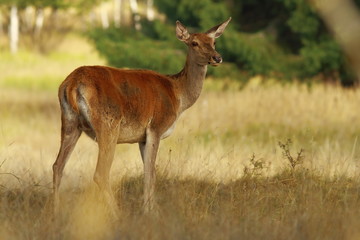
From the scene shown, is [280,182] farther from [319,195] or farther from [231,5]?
[231,5]

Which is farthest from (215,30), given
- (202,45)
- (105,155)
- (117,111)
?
(105,155)

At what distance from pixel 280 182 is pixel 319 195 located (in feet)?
3.24

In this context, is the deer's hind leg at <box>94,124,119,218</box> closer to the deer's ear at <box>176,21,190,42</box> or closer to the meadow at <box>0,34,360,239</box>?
the meadow at <box>0,34,360,239</box>

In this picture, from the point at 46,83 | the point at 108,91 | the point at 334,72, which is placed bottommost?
the point at 46,83

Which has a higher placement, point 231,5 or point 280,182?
point 231,5

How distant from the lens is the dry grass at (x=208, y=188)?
5977 mm

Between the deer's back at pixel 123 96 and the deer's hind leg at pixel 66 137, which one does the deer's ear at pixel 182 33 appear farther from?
the deer's hind leg at pixel 66 137

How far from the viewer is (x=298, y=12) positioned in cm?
1758

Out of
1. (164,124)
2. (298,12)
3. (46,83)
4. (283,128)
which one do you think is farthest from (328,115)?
(46,83)

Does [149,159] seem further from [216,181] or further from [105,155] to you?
[216,181]

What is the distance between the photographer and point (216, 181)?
27.5ft

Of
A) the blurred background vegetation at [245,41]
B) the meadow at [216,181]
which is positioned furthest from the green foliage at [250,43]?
the meadow at [216,181]

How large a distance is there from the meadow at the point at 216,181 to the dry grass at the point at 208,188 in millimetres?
14

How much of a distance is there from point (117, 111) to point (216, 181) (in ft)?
5.90
